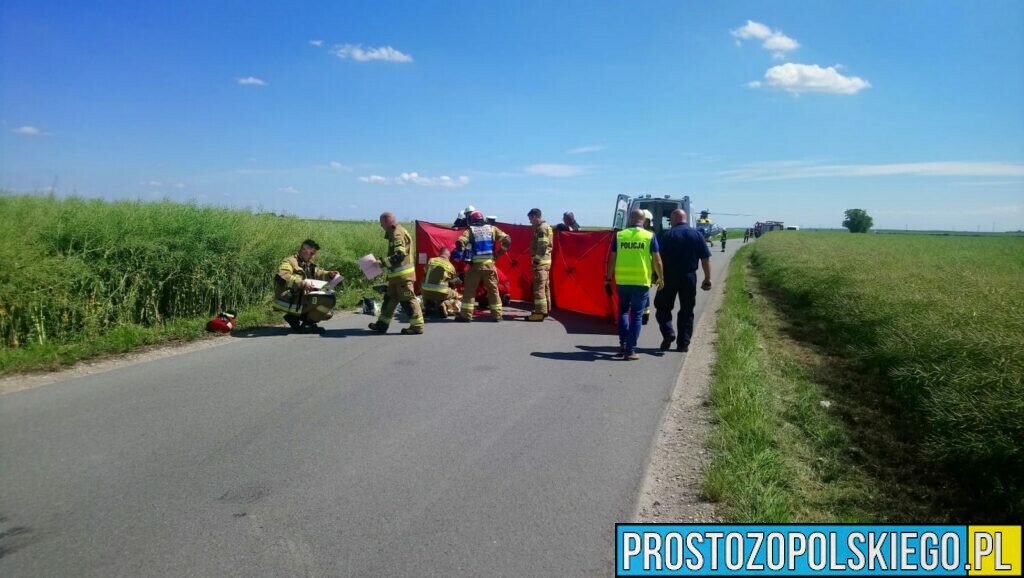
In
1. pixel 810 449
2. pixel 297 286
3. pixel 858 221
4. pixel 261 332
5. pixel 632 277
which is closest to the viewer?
pixel 810 449

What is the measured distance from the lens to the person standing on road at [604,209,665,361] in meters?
7.96

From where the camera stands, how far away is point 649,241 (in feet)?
26.7

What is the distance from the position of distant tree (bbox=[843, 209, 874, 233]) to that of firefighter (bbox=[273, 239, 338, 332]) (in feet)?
425

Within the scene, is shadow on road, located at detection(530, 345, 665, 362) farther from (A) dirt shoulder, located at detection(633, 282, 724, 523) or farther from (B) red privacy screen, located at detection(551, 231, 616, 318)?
(B) red privacy screen, located at detection(551, 231, 616, 318)

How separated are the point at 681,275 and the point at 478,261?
3.70m

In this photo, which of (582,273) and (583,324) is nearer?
(583,324)

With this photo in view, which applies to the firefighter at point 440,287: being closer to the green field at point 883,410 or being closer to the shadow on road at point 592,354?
the shadow on road at point 592,354

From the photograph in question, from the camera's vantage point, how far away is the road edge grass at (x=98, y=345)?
679 centimetres

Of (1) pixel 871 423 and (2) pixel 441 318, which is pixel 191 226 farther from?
(1) pixel 871 423

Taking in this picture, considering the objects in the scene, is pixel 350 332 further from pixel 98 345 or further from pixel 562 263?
pixel 562 263

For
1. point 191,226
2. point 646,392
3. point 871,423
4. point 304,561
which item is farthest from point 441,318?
point 304,561

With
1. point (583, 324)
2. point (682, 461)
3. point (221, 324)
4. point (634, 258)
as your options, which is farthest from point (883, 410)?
point (221, 324)

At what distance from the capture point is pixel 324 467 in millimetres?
4332

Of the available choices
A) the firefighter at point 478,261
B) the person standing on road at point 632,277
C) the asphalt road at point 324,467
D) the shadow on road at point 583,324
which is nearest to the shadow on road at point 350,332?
the firefighter at point 478,261
